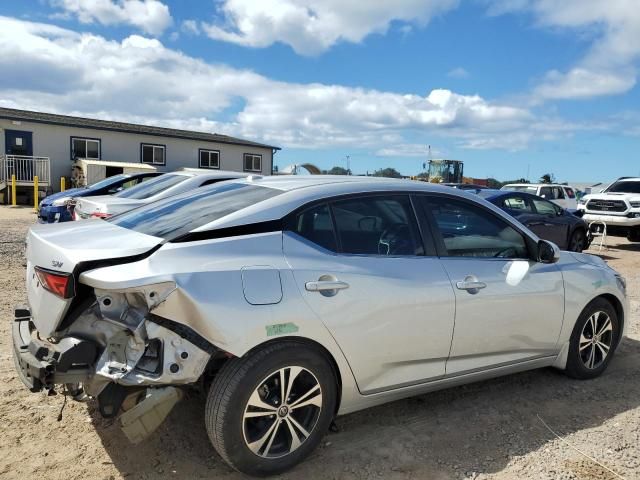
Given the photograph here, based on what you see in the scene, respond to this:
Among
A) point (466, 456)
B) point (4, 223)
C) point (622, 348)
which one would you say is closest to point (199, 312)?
point (466, 456)

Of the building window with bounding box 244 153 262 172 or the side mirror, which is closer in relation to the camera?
the side mirror

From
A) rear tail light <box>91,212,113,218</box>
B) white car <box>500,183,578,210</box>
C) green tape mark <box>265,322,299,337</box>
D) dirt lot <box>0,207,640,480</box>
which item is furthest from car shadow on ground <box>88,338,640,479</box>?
white car <box>500,183,578,210</box>

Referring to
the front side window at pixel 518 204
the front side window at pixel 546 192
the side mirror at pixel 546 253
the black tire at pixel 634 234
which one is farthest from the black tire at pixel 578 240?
the side mirror at pixel 546 253

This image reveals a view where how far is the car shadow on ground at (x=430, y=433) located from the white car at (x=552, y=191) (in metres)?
14.3

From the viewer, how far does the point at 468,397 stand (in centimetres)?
406

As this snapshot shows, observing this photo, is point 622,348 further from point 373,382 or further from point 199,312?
point 199,312

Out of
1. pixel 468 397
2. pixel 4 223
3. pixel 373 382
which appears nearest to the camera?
Result: pixel 373 382

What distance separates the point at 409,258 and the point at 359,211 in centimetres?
44

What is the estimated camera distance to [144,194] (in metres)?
9.01

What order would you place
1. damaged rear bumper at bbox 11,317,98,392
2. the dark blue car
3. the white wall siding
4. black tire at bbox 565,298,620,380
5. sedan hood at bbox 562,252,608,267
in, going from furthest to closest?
the white wall siding, the dark blue car, sedan hood at bbox 562,252,608,267, black tire at bbox 565,298,620,380, damaged rear bumper at bbox 11,317,98,392

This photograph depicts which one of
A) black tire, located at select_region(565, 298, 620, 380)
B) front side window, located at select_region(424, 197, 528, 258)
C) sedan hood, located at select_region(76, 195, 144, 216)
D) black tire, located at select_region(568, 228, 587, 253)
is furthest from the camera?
black tire, located at select_region(568, 228, 587, 253)

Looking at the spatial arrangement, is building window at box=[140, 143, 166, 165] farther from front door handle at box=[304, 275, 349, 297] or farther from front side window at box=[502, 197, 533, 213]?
front door handle at box=[304, 275, 349, 297]

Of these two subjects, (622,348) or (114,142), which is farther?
(114,142)

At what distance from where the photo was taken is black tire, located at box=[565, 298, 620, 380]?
14.0ft
